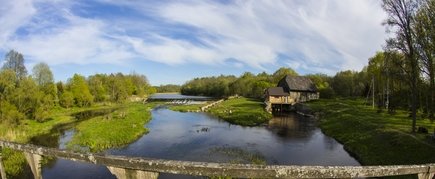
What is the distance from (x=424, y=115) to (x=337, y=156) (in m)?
20.1

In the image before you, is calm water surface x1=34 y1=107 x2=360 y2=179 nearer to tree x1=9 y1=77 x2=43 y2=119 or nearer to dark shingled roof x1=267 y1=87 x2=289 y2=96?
tree x1=9 y1=77 x2=43 y2=119

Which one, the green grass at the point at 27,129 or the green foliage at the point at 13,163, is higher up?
the green grass at the point at 27,129

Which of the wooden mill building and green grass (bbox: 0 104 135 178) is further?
the wooden mill building

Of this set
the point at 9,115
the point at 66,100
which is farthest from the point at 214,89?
the point at 9,115

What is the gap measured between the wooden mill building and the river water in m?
30.9

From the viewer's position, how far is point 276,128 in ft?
159

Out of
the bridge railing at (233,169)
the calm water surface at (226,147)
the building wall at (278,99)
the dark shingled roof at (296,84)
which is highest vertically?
the dark shingled roof at (296,84)

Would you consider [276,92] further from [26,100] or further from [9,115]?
[9,115]

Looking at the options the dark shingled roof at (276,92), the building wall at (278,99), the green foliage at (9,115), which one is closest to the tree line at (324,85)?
the dark shingled roof at (276,92)

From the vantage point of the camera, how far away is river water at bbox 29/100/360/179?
82.8ft

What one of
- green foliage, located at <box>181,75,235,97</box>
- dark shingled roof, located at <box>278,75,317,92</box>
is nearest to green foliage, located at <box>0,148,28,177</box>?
dark shingled roof, located at <box>278,75,317,92</box>

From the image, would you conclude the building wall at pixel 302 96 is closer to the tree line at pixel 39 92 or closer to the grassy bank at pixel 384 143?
the grassy bank at pixel 384 143

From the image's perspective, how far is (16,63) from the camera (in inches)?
3214

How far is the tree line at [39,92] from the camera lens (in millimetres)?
49094
